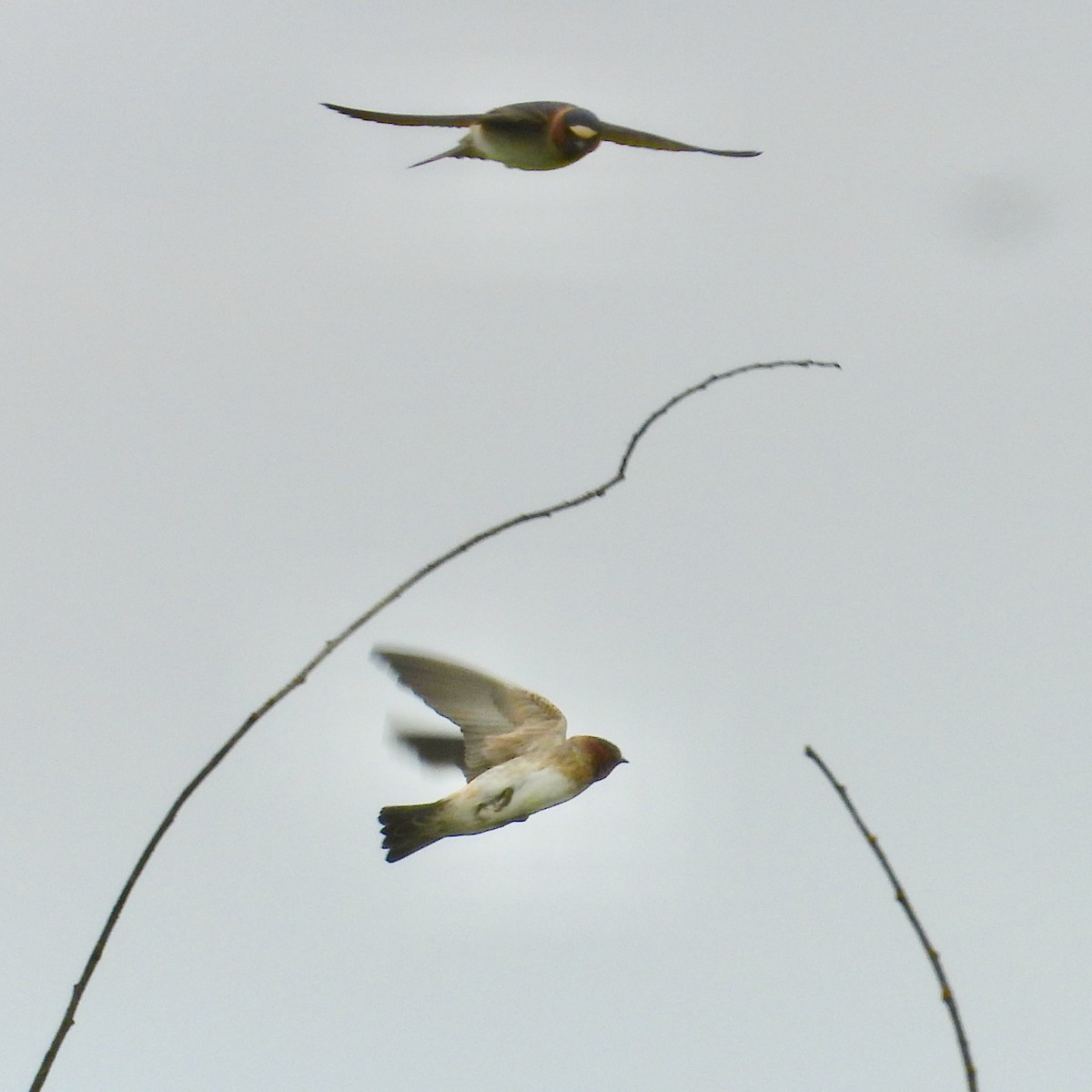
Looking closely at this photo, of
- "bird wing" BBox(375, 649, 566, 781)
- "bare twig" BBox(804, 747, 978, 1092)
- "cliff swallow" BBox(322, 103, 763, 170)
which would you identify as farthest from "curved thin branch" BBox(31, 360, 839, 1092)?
"bird wing" BBox(375, 649, 566, 781)

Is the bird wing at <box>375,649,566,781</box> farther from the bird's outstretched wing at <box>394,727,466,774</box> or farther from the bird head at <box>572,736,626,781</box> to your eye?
the bird head at <box>572,736,626,781</box>

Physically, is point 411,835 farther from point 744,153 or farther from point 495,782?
point 744,153

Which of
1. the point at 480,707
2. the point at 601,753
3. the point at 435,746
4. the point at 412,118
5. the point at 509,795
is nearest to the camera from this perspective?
the point at 412,118

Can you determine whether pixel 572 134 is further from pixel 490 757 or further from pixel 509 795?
pixel 490 757

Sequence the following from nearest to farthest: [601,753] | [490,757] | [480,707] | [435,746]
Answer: [601,753]
[490,757]
[435,746]
[480,707]

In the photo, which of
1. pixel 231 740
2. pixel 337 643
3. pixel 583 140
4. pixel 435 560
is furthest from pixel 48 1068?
pixel 583 140

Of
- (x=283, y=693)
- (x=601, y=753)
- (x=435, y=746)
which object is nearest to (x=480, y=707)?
(x=435, y=746)

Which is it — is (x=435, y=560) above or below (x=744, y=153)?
below
